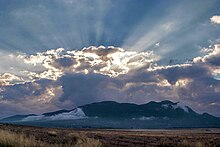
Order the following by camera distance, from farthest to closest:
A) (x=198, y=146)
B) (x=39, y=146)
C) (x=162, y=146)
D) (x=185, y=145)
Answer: (x=162, y=146), (x=185, y=145), (x=198, y=146), (x=39, y=146)

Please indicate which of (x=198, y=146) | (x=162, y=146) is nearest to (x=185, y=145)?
(x=198, y=146)

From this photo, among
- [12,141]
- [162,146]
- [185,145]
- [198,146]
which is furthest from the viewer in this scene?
[162,146]

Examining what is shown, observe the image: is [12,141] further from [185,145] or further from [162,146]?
[162,146]

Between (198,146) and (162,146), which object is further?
(162,146)

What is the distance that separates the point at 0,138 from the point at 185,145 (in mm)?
15021

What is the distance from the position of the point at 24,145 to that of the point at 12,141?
1.68 meters

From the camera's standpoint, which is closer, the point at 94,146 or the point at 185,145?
the point at 94,146

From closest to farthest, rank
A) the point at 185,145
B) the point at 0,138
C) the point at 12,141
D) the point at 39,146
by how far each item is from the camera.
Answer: the point at 39,146 < the point at 12,141 < the point at 0,138 < the point at 185,145

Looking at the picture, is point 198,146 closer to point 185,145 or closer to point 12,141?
point 185,145

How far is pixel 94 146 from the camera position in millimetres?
19641

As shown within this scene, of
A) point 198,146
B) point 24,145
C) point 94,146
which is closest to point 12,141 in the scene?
point 24,145

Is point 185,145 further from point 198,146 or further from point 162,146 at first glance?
point 162,146

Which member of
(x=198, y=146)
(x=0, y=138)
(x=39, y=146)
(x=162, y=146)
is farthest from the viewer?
(x=162, y=146)

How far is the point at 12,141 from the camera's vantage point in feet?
66.7
